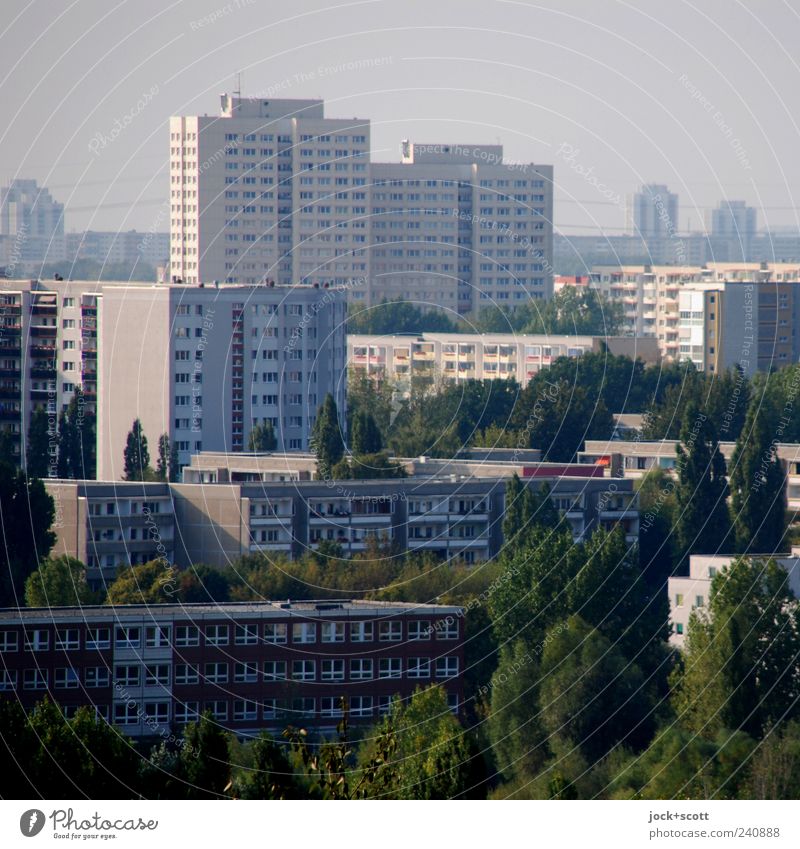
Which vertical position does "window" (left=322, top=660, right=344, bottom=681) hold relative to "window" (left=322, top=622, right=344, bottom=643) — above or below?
below

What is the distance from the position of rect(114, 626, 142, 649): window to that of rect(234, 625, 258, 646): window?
40.7 inches

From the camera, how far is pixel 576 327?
243 feet

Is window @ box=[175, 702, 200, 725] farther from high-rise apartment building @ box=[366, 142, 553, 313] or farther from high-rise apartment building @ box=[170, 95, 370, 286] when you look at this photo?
high-rise apartment building @ box=[366, 142, 553, 313]

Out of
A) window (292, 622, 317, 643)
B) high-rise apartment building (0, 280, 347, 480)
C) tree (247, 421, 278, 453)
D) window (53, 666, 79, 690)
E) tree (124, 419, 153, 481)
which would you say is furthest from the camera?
high-rise apartment building (0, 280, 347, 480)

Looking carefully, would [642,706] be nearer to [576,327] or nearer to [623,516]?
[623,516]

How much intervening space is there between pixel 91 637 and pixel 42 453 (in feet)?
49.9

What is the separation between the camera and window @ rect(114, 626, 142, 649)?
771 inches

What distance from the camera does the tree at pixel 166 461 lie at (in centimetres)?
3672

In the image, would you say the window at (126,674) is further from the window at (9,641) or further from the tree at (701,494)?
the tree at (701,494)

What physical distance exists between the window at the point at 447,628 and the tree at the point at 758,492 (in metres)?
8.93

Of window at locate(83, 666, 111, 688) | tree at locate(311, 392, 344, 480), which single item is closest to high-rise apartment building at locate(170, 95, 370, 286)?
tree at locate(311, 392, 344, 480)

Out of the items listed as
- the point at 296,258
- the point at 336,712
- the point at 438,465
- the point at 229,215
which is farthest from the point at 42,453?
the point at 296,258

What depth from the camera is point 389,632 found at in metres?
21.5
